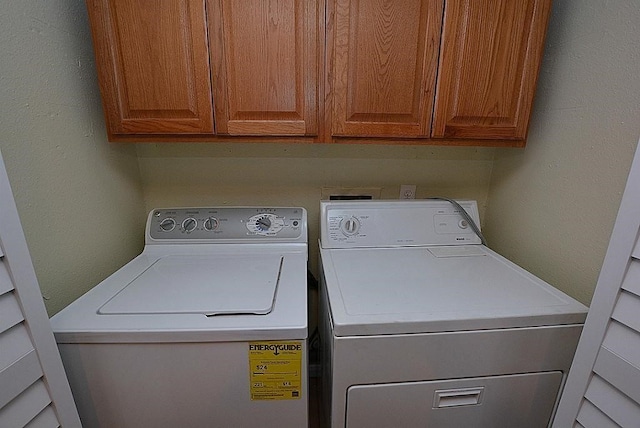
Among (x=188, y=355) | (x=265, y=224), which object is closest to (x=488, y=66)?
(x=265, y=224)

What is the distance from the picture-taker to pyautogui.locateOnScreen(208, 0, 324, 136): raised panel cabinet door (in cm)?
92

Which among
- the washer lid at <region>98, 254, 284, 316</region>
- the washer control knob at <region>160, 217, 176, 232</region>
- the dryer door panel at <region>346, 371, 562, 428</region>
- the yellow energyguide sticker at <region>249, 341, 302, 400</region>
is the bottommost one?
the dryer door panel at <region>346, 371, 562, 428</region>

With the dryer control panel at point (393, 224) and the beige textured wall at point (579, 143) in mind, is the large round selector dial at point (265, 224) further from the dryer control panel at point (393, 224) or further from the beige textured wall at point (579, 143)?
the beige textured wall at point (579, 143)

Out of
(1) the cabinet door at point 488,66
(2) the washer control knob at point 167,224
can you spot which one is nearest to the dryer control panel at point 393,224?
(1) the cabinet door at point 488,66

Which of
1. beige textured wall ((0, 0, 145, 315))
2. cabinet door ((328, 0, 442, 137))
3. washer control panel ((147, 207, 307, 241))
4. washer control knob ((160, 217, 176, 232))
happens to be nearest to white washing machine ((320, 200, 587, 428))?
washer control panel ((147, 207, 307, 241))

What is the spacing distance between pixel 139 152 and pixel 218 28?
74 cm

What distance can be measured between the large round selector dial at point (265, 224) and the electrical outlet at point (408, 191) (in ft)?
2.09

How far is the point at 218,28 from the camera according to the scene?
0.92 meters

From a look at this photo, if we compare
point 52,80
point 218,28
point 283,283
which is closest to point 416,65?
point 218,28

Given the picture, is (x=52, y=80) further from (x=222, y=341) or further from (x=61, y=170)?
(x=222, y=341)

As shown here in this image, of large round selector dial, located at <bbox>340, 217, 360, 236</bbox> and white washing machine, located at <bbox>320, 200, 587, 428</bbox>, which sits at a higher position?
large round selector dial, located at <bbox>340, 217, 360, 236</bbox>

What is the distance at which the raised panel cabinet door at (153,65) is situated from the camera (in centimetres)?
91

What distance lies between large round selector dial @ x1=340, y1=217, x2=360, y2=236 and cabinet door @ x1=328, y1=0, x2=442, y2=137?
38 cm

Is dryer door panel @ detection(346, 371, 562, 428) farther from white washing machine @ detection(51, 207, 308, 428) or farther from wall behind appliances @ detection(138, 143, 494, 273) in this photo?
wall behind appliances @ detection(138, 143, 494, 273)
